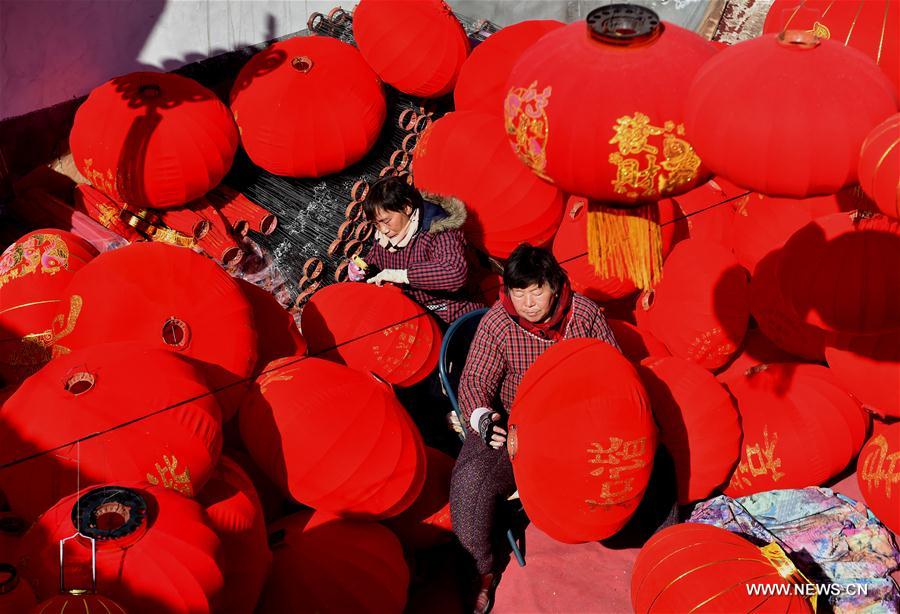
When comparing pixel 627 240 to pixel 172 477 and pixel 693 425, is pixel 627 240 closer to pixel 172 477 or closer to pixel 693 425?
pixel 693 425

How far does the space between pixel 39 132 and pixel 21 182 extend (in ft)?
1.61

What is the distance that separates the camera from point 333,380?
4.49 m

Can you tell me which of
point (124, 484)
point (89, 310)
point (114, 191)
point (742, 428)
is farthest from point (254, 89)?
point (742, 428)

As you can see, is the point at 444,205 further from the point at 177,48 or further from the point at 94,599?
the point at 177,48

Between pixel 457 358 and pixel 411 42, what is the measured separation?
2.82m

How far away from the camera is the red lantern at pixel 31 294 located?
511cm

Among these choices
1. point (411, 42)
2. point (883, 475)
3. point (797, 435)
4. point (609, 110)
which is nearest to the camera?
point (609, 110)

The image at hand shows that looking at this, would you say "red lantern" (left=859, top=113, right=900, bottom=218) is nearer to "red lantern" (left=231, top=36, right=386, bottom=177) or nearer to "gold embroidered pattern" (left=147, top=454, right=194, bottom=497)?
"gold embroidered pattern" (left=147, top=454, right=194, bottom=497)

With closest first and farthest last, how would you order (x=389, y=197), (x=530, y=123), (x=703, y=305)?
(x=530, y=123) < (x=389, y=197) < (x=703, y=305)

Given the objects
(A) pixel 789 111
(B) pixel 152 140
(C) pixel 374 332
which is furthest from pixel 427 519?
(B) pixel 152 140

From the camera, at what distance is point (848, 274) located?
400 cm

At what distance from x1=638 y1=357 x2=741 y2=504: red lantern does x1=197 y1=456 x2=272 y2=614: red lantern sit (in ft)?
6.90

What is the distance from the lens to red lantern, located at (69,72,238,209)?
611cm

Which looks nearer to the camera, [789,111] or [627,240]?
[789,111]
